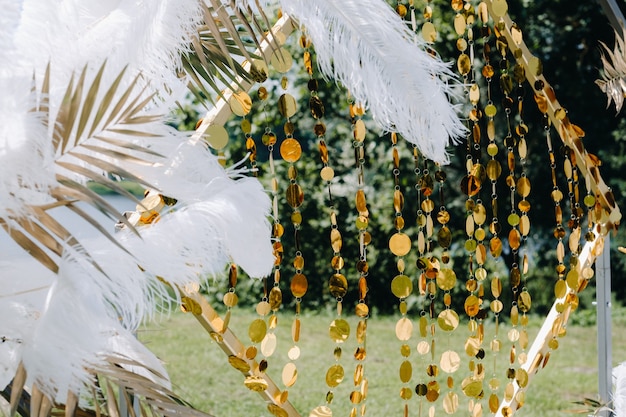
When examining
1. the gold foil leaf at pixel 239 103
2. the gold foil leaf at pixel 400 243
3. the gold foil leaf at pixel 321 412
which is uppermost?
the gold foil leaf at pixel 239 103

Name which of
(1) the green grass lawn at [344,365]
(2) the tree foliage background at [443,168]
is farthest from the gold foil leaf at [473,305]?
(2) the tree foliage background at [443,168]

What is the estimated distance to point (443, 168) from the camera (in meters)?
4.56

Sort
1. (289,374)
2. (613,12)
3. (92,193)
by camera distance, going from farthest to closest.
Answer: (613,12) → (289,374) → (92,193)

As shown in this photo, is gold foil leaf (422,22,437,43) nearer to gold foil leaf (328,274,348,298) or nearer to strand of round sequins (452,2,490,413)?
strand of round sequins (452,2,490,413)

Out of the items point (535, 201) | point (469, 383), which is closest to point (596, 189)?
point (469, 383)

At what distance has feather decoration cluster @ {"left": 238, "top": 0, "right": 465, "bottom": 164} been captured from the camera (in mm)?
918

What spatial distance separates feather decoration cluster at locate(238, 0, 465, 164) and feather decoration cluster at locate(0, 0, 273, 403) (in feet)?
0.52

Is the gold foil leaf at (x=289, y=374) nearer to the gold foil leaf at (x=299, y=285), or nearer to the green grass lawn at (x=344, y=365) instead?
the gold foil leaf at (x=299, y=285)

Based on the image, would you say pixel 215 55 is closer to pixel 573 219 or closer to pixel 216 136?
pixel 216 136

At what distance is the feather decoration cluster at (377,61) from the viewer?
0.92 metres

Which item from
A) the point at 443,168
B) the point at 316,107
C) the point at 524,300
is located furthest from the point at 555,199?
the point at 443,168

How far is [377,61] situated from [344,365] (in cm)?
310

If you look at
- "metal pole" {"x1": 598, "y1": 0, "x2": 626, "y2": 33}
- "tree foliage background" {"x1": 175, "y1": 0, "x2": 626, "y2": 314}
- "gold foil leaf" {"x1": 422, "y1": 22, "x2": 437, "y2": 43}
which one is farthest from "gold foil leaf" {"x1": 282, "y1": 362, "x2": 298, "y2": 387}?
"tree foliage background" {"x1": 175, "y1": 0, "x2": 626, "y2": 314}

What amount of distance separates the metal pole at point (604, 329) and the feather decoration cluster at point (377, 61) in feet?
3.30
